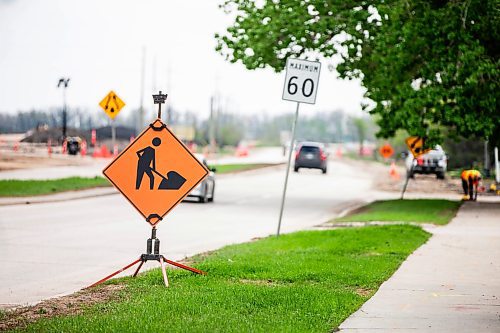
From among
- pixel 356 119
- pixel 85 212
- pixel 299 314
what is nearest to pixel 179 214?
pixel 85 212

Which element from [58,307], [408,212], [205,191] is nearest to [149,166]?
[58,307]

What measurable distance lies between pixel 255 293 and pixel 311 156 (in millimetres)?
53108

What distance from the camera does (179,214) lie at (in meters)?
27.9

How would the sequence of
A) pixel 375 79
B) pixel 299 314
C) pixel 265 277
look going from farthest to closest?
pixel 375 79 → pixel 265 277 → pixel 299 314

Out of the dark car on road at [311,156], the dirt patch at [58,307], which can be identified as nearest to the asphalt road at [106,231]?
the dirt patch at [58,307]

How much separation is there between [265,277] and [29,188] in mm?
23195

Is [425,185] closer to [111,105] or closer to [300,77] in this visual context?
[111,105]

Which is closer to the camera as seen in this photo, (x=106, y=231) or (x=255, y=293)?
(x=255, y=293)

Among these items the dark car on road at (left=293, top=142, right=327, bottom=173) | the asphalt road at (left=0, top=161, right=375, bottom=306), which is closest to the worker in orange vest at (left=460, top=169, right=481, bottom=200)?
the asphalt road at (left=0, top=161, right=375, bottom=306)

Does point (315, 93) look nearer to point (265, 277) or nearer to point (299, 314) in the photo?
point (265, 277)

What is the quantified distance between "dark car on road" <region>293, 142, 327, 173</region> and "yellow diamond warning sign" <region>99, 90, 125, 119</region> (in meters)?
25.4

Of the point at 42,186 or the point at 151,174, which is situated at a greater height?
the point at 151,174

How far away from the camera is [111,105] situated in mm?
39281

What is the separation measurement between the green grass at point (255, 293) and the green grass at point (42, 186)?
17.1m
